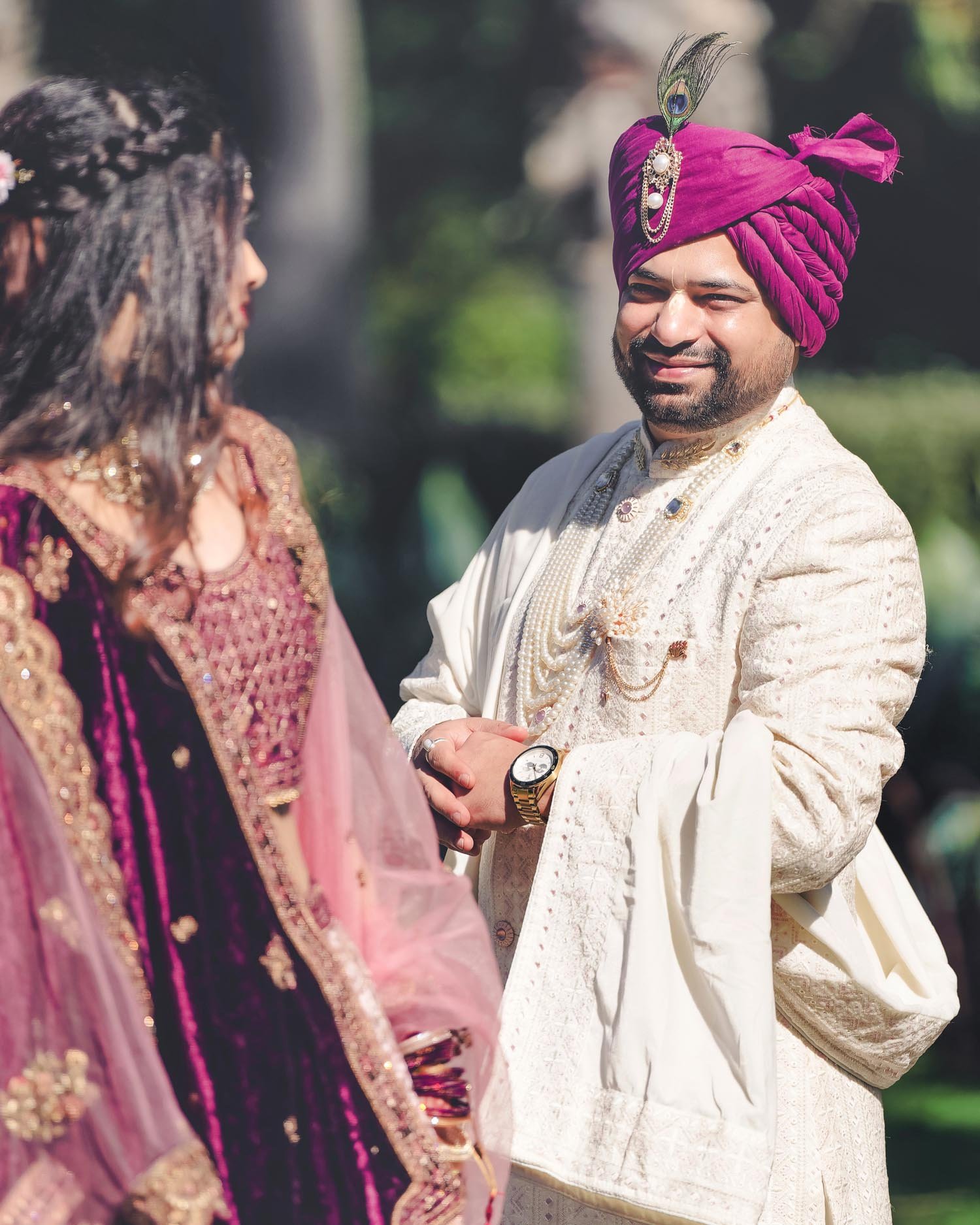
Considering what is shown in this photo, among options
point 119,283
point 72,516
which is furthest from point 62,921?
point 119,283

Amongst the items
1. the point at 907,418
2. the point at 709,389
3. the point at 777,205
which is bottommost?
the point at 907,418

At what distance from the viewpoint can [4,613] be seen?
1.31 metres

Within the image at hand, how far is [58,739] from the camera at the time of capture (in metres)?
1.31

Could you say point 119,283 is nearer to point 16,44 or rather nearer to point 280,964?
point 280,964

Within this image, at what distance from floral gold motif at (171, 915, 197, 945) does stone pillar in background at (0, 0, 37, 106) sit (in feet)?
8.30

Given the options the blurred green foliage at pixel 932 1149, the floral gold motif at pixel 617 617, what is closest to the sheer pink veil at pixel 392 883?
the floral gold motif at pixel 617 617

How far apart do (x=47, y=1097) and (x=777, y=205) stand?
1577mm

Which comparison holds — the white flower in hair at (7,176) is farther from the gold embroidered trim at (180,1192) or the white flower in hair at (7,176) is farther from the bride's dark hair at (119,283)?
the gold embroidered trim at (180,1192)

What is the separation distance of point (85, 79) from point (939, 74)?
3.45 m

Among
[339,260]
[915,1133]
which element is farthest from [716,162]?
[915,1133]

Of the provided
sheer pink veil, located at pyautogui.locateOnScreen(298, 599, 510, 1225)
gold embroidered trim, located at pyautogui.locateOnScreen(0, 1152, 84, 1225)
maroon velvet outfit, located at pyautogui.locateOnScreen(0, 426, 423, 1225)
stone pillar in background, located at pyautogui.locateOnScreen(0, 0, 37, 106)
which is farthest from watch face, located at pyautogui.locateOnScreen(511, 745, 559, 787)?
stone pillar in background, located at pyautogui.locateOnScreen(0, 0, 37, 106)

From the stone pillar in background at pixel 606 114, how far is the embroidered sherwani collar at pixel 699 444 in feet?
6.05

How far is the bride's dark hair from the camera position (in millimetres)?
1360

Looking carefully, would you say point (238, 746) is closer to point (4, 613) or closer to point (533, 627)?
point (4, 613)
